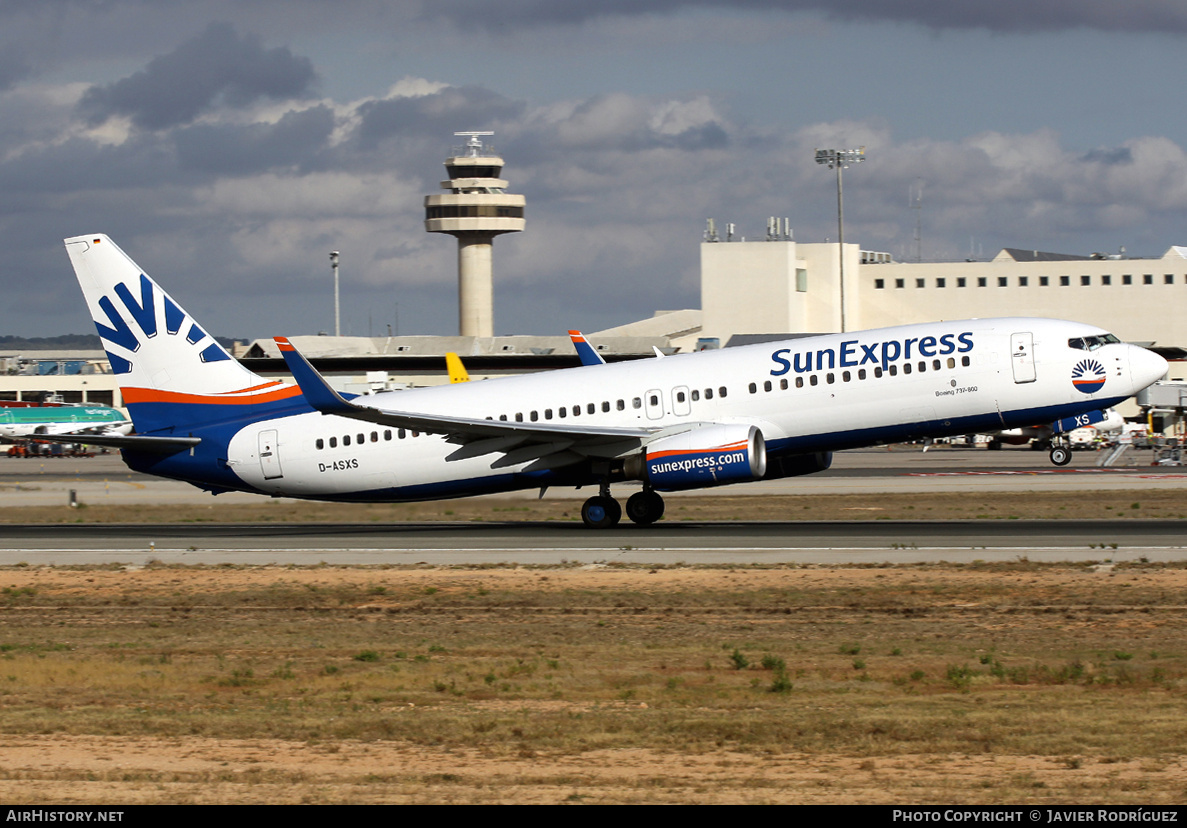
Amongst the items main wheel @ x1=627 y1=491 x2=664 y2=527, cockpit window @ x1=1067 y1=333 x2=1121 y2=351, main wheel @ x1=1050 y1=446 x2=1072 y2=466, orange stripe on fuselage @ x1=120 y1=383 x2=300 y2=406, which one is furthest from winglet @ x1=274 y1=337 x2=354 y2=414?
main wheel @ x1=1050 y1=446 x2=1072 y2=466

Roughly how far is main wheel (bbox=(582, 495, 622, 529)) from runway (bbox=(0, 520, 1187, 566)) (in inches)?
16.1

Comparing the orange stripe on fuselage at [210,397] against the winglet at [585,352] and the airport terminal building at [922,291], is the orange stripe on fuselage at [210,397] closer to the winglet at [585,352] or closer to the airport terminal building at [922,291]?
the winglet at [585,352]

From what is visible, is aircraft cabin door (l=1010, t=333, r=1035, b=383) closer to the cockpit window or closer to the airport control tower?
the cockpit window

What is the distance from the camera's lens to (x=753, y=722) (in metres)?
13.7

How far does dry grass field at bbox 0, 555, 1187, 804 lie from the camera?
37.8 feet

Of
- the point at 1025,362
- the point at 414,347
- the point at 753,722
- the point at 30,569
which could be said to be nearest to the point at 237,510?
the point at 30,569

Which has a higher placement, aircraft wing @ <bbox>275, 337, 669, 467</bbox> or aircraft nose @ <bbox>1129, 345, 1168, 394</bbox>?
aircraft nose @ <bbox>1129, 345, 1168, 394</bbox>

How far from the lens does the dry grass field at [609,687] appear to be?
1151 cm

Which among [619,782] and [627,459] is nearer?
[619,782]

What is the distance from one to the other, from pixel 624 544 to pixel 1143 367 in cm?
1426

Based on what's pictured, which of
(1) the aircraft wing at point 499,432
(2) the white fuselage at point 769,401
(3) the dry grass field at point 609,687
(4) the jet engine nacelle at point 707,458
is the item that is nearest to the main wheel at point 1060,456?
(2) the white fuselage at point 769,401

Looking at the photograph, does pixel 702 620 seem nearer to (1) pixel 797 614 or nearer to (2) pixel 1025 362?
(1) pixel 797 614
